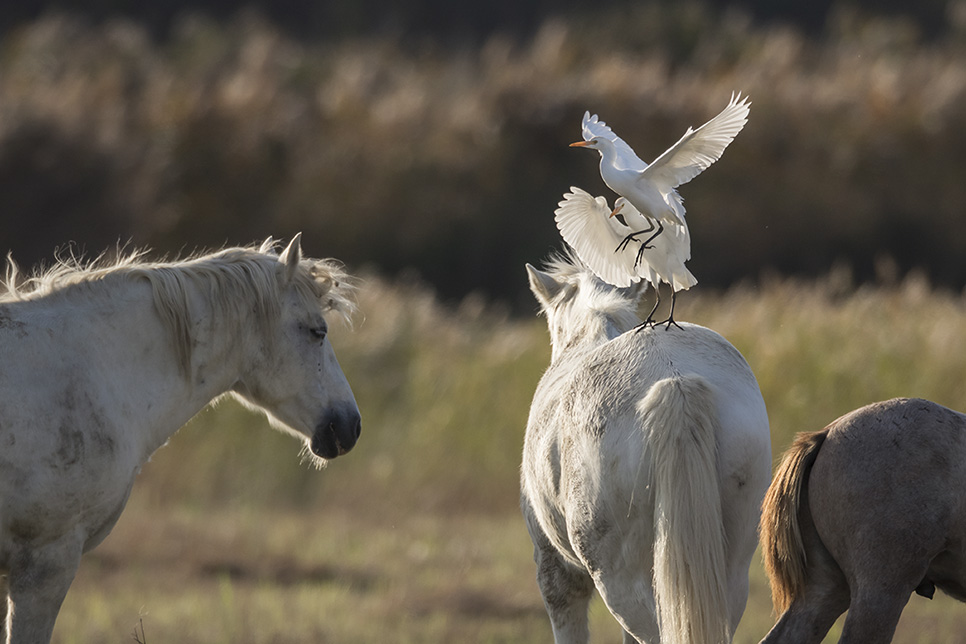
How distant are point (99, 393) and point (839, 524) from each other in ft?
7.49

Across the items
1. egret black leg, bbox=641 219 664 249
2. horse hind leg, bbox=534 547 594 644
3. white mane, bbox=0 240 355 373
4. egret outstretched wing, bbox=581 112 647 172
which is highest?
egret outstretched wing, bbox=581 112 647 172

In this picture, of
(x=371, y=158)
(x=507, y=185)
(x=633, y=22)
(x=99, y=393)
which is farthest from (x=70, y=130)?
(x=99, y=393)

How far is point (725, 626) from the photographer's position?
314 cm

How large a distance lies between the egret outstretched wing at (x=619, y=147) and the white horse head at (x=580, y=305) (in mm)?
686

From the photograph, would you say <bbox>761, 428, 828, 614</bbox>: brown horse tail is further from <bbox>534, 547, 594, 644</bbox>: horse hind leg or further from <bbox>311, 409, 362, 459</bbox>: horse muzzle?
<bbox>311, 409, 362, 459</bbox>: horse muzzle

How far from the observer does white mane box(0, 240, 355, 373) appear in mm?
3812

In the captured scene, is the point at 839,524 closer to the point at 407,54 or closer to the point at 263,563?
the point at 263,563

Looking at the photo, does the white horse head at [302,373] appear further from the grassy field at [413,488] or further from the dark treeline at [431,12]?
the dark treeline at [431,12]

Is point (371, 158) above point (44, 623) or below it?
below

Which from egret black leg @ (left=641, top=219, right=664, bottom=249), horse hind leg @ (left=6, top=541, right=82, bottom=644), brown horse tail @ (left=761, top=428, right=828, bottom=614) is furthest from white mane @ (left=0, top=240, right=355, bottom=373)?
brown horse tail @ (left=761, top=428, right=828, bottom=614)

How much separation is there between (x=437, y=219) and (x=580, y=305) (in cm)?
1251

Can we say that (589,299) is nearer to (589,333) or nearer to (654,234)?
(589,333)

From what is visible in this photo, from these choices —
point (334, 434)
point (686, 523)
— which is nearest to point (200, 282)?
point (334, 434)

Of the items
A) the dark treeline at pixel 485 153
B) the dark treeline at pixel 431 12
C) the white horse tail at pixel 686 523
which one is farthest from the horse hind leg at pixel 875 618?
the dark treeline at pixel 431 12
